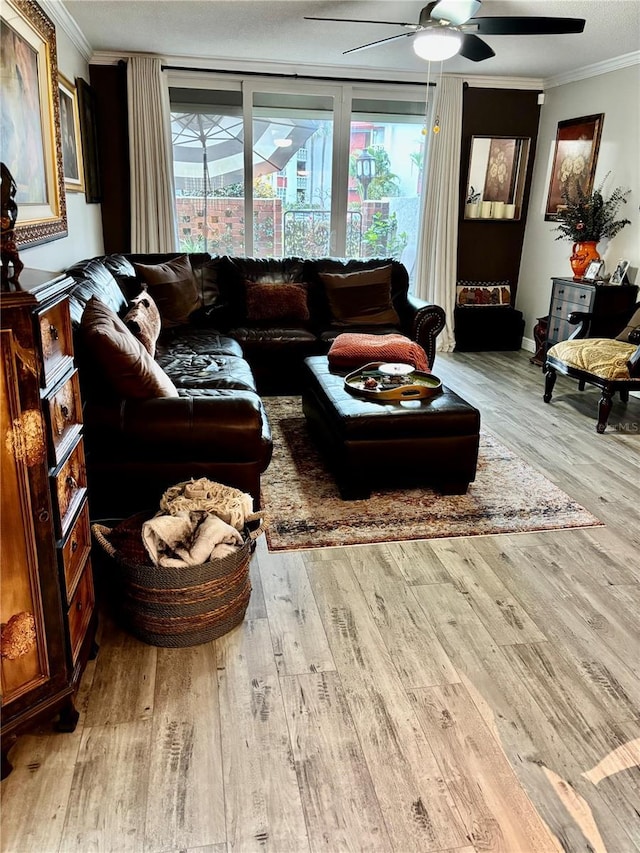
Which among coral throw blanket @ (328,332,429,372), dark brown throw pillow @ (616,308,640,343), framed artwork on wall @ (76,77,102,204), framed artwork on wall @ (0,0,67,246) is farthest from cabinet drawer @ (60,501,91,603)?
dark brown throw pillow @ (616,308,640,343)

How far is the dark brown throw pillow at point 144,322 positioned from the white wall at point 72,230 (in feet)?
1.82

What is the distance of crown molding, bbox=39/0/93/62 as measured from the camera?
3835mm

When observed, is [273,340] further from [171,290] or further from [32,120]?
[32,120]

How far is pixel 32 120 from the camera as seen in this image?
127 inches

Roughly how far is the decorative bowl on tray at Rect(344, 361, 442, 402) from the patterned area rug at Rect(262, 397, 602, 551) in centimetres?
48

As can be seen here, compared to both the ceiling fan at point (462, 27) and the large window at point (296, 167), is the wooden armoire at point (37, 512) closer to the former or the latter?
the ceiling fan at point (462, 27)

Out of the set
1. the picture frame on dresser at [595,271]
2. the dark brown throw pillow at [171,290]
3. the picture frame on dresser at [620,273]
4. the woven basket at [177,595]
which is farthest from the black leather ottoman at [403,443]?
the picture frame on dresser at [595,271]

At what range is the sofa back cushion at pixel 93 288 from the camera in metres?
2.75

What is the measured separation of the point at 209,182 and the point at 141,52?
116 cm

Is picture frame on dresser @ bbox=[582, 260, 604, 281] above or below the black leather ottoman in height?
above

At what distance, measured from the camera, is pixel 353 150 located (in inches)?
243

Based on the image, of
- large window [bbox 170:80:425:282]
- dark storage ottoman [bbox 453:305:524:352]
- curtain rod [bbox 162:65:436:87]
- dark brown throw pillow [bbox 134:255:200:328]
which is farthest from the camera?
dark storage ottoman [bbox 453:305:524:352]

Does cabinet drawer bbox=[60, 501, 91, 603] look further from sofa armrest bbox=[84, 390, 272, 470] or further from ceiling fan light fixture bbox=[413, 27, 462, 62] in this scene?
ceiling fan light fixture bbox=[413, 27, 462, 62]

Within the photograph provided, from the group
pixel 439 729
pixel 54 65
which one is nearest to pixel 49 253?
pixel 54 65
